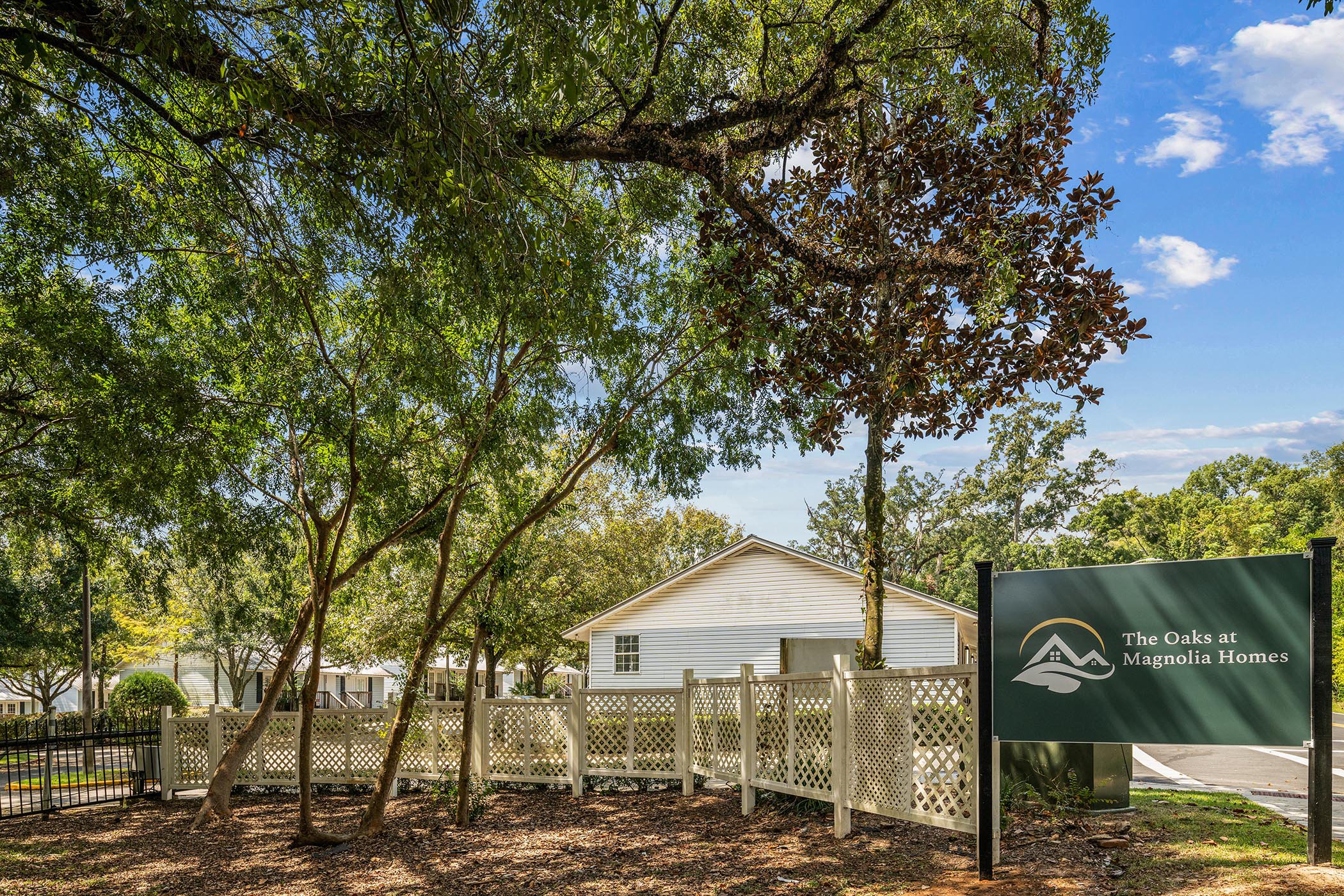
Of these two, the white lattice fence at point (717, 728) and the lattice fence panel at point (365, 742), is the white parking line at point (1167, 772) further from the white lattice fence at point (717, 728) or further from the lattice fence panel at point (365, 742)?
the lattice fence panel at point (365, 742)

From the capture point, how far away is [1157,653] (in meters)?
5.68

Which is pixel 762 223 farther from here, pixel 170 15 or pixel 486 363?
pixel 486 363

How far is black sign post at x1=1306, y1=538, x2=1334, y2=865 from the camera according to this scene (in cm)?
505

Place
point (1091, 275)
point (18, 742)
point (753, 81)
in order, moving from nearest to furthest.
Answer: point (1091, 275)
point (753, 81)
point (18, 742)

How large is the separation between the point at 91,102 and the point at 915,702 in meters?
7.19

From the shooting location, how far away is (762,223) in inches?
250

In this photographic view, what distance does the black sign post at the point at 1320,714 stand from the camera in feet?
16.6

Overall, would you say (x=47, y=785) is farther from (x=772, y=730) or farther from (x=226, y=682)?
(x=226, y=682)

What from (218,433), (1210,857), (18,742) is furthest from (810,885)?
(18,742)

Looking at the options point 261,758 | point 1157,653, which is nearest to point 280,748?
point 261,758

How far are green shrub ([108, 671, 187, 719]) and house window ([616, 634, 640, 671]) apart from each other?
11.1m

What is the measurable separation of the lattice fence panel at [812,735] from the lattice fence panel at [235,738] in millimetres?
8674

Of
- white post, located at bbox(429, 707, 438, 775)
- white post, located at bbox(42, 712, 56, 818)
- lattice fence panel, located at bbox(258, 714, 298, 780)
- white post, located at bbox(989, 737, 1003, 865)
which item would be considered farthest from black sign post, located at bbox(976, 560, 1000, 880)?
white post, located at bbox(42, 712, 56, 818)

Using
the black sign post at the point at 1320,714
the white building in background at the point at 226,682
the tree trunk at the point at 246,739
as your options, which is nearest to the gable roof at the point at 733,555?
the tree trunk at the point at 246,739
